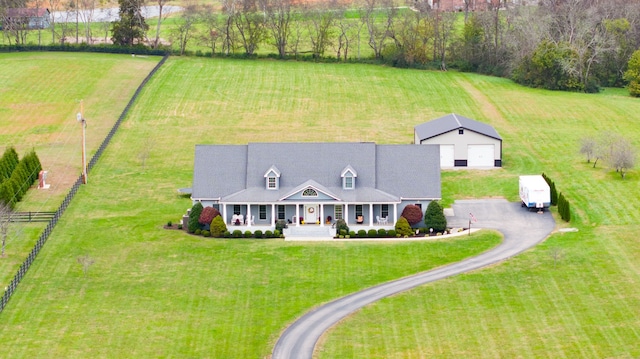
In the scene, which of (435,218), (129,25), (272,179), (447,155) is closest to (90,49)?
(129,25)

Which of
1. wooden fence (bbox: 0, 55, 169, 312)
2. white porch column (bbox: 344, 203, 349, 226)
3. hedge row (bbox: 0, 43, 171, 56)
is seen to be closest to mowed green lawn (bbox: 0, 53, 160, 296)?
wooden fence (bbox: 0, 55, 169, 312)

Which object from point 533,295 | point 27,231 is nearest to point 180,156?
point 27,231

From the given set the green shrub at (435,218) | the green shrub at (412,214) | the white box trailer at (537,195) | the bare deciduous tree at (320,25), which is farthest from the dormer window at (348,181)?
the bare deciduous tree at (320,25)

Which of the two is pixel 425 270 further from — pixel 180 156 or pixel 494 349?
pixel 180 156

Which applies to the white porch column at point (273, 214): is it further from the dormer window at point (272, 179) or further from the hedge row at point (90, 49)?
the hedge row at point (90, 49)

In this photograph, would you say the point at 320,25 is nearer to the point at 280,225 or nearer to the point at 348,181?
the point at 348,181

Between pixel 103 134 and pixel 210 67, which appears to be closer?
pixel 103 134
